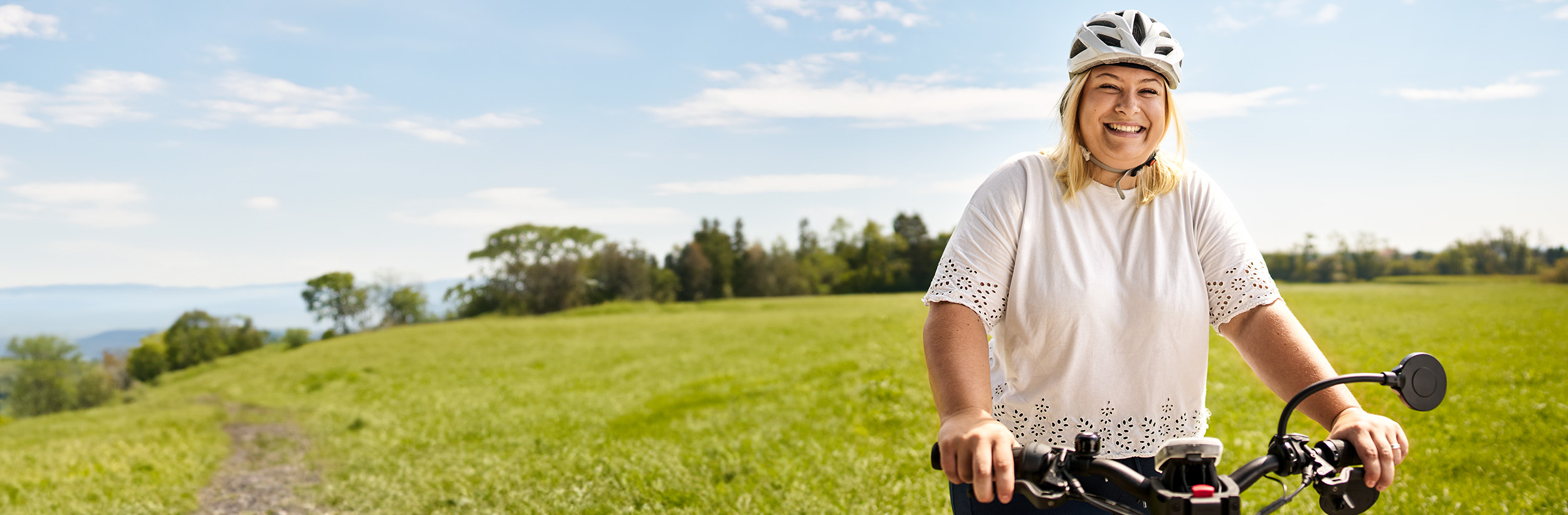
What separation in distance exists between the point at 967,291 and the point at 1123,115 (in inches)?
25.6

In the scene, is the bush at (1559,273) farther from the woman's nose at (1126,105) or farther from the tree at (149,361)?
the tree at (149,361)

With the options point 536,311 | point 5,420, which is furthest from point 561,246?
point 5,420

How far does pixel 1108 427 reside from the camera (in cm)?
236

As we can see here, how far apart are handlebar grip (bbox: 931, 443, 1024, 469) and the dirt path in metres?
10.1

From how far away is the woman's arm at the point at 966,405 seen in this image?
5.68 ft

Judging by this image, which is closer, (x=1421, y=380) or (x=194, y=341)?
(x=1421, y=380)

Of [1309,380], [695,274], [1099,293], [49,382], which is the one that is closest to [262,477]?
[1099,293]

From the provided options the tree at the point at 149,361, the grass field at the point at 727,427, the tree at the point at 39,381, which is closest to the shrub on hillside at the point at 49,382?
the tree at the point at 39,381

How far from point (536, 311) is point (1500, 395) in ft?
220

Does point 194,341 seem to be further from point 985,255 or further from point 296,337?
point 985,255

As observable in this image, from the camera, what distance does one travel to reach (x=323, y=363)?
36.2m

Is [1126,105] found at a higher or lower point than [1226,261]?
higher

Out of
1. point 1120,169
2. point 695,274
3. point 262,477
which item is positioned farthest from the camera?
point 695,274

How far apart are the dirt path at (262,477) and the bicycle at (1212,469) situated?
10.3m
